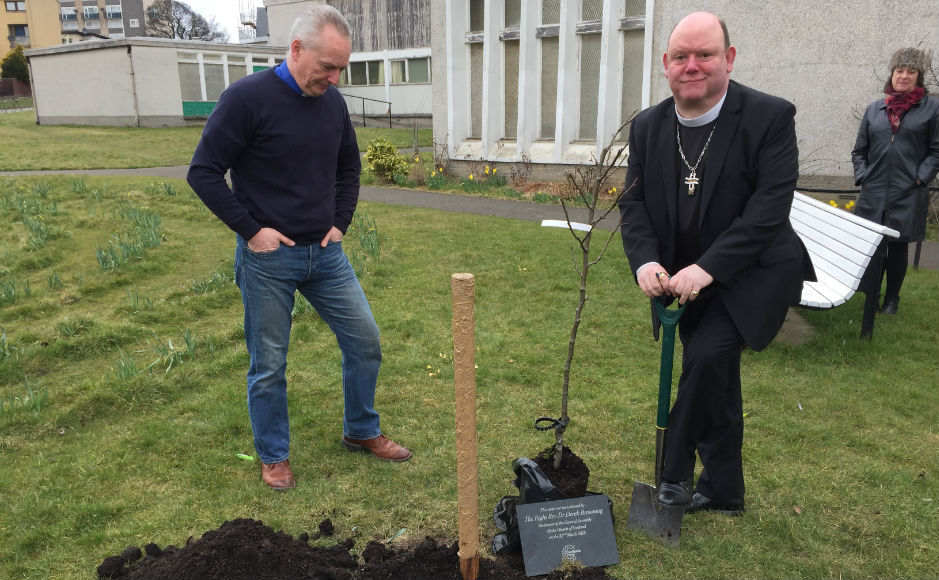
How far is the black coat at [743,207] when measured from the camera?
2.79 m

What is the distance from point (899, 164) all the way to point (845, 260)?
1.32 meters

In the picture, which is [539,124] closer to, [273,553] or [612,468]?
[612,468]

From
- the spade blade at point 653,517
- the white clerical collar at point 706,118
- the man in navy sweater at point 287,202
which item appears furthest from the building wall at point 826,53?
the spade blade at point 653,517

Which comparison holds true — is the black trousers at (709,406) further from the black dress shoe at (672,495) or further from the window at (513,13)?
the window at (513,13)

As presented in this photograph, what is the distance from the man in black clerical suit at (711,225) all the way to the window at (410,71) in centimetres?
3117

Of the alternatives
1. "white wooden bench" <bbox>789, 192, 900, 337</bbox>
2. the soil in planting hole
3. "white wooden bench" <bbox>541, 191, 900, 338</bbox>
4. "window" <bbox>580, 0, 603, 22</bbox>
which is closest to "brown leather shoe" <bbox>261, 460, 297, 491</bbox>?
the soil in planting hole

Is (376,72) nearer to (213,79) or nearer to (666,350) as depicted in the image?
(213,79)

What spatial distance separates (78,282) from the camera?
7340 millimetres

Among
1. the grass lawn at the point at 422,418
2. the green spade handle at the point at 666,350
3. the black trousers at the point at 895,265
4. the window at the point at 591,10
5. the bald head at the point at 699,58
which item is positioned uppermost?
the window at the point at 591,10

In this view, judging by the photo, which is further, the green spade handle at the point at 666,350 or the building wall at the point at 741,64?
the building wall at the point at 741,64

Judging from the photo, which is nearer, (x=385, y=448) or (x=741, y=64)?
(x=385, y=448)

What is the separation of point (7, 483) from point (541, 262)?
5.68m

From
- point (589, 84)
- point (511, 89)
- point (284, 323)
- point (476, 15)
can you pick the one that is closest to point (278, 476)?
point (284, 323)

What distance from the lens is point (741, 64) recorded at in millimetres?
11242
